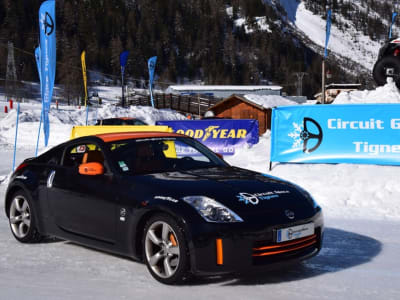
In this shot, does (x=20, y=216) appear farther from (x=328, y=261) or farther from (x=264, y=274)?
(x=328, y=261)

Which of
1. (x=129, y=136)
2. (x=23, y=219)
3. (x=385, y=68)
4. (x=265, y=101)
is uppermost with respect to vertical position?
(x=385, y=68)

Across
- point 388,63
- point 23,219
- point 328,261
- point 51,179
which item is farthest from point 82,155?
point 388,63

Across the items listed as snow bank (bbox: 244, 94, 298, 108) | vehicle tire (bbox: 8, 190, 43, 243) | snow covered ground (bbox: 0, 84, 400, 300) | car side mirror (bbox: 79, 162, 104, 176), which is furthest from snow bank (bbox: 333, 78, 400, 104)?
snow bank (bbox: 244, 94, 298, 108)

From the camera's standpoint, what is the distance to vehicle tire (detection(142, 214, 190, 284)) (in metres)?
4.16

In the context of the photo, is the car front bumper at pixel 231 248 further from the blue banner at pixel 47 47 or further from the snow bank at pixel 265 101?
the snow bank at pixel 265 101

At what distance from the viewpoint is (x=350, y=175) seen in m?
9.93

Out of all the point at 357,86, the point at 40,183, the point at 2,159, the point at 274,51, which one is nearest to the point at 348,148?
the point at 40,183

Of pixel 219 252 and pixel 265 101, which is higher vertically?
pixel 265 101

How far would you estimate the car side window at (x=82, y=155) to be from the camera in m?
5.34

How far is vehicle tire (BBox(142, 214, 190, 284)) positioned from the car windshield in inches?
28.5

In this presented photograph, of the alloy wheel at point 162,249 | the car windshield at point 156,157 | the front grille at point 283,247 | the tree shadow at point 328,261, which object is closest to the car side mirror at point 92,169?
the car windshield at point 156,157

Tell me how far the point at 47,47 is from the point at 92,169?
31.3 ft

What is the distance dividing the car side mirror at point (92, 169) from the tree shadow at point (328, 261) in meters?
1.39

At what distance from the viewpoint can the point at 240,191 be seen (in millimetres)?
4449
